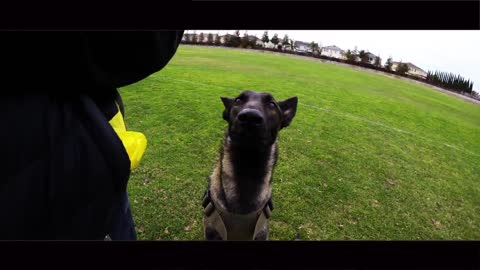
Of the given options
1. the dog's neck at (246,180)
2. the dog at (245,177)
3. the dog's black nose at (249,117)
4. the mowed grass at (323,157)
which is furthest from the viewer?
the mowed grass at (323,157)

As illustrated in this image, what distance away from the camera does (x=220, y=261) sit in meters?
0.69

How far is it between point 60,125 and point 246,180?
70.0 inches

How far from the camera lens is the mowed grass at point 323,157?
3828 mm

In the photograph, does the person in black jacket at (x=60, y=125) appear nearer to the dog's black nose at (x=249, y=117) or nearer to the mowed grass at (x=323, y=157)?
the mowed grass at (x=323, y=157)

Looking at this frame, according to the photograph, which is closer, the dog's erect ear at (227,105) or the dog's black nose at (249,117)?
the dog's black nose at (249,117)

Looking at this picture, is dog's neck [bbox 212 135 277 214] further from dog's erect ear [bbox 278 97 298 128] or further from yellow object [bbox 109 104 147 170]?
yellow object [bbox 109 104 147 170]

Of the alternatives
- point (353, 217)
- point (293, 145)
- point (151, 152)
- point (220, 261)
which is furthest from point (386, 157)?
point (220, 261)

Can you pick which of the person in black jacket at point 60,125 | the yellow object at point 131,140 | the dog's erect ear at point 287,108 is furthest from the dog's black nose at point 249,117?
the person in black jacket at point 60,125

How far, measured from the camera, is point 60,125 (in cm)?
78

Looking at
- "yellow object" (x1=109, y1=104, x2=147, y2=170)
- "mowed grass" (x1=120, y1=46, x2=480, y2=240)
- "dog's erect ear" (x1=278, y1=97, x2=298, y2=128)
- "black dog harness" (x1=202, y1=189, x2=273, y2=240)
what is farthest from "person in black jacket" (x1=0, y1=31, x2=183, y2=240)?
"dog's erect ear" (x1=278, y1=97, x2=298, y2=128)

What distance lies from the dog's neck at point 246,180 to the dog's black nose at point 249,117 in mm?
313

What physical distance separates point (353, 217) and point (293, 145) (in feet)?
9.15
